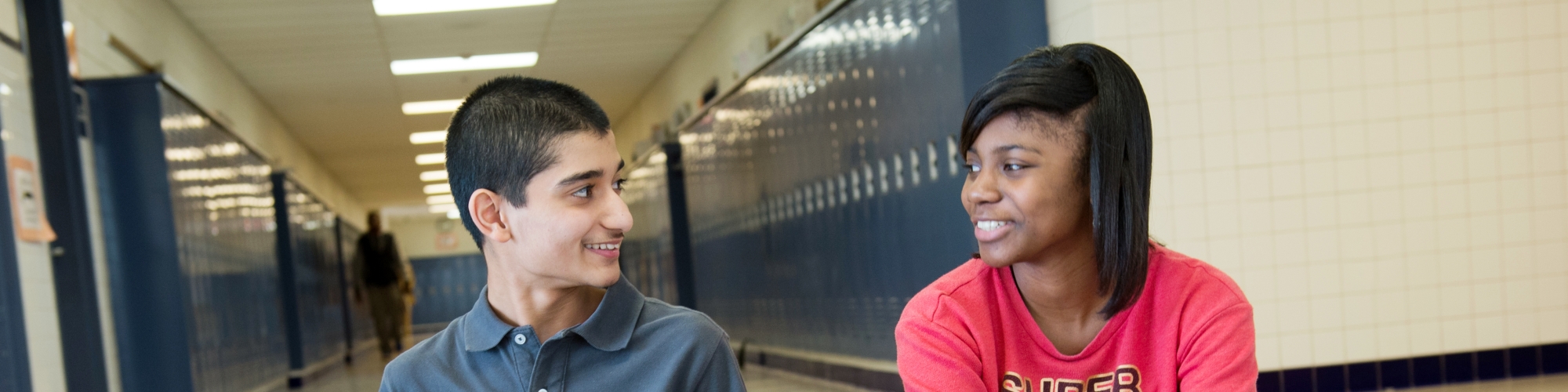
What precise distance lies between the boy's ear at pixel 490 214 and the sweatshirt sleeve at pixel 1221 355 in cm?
80

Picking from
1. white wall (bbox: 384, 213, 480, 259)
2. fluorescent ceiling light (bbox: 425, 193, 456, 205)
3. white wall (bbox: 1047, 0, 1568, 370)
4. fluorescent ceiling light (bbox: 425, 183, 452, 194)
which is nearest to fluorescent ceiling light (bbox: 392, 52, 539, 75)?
white wall (bbox: 1047, 0, 1568, 370)

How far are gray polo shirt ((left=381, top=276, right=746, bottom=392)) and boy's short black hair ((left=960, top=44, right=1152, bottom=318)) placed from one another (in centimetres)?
44

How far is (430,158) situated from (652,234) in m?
7.35

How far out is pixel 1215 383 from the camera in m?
1.30

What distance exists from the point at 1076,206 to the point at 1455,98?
327 centimetres

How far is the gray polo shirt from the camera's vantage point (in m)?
1.34

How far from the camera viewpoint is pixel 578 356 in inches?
53.6

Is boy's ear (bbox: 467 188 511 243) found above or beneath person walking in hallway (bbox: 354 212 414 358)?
above

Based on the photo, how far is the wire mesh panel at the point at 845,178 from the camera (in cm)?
434

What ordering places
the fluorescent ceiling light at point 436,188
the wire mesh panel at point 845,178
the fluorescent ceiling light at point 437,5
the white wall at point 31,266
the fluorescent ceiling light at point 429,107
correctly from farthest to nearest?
the fluorescent ceiling light at point 436,188, the fluorescent ceiling light at point 429,107, the fluorescent ceiling light at point 437,5, the wire mesh panel at point 845,178, the white wall at point 31,266

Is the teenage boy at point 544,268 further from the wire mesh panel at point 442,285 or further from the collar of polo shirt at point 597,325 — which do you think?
the wire mesh panel at point 442,285

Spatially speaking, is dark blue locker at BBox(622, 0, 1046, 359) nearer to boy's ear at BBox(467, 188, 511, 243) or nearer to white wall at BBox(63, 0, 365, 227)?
boy's ear at BBox(467, 188, 511, 243)

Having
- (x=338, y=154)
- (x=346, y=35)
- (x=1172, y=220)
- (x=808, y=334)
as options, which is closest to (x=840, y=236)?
(x=808, y=334)

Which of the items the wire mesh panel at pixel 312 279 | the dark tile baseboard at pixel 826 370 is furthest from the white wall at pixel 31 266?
the wire mesh panel at pixel 312 279
